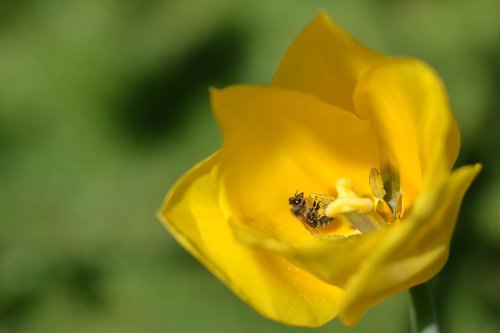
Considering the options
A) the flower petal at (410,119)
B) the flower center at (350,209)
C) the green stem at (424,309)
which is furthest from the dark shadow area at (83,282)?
the green stem at (424,309)

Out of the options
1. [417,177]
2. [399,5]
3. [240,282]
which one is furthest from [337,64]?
[399,5]

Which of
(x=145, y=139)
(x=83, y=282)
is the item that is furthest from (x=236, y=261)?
(x=145, y=139)

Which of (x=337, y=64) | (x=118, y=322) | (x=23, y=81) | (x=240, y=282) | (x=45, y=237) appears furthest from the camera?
(x=23, y=81)

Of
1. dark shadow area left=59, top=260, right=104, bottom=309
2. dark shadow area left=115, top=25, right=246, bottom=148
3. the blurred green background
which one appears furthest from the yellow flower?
dark shadow area left=115, top=25, right=246, bottom=148

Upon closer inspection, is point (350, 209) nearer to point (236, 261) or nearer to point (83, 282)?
point (236, 261)

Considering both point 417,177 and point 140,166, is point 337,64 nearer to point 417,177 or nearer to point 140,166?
point 417,177

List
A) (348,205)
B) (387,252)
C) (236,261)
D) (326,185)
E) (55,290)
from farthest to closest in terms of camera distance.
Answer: (55,290) → (326,185) → (348,205) → (236,261) → (387,252)
